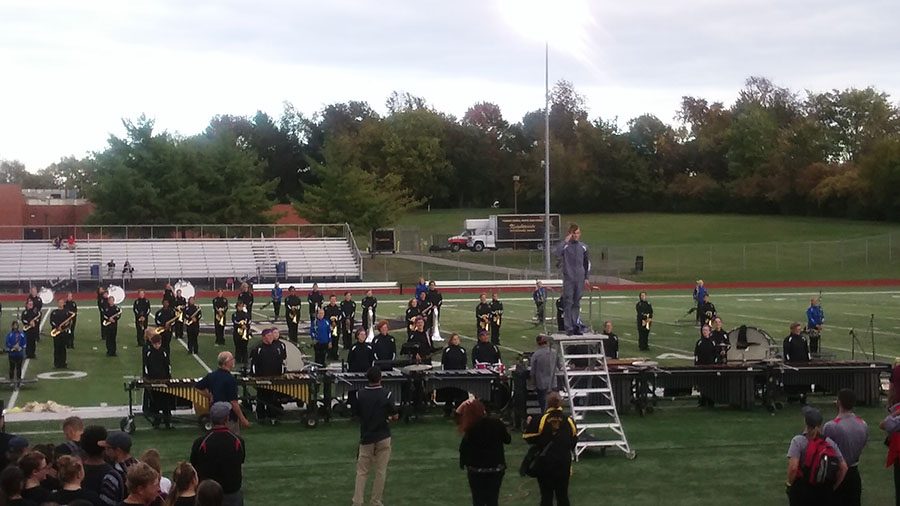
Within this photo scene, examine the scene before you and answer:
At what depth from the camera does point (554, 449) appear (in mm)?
10133

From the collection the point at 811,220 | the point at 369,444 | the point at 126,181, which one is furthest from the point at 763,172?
the point at 369,444

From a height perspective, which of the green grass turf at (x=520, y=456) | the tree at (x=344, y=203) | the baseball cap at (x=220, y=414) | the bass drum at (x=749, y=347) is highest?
the tree at (x=344, y=203)

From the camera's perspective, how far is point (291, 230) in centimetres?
6569

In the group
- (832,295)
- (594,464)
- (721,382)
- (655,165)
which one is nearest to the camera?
(594,464)

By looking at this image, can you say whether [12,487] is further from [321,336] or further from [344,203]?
[344,203]

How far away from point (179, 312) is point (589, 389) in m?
→ 14.3

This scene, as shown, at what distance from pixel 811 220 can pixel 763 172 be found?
8.34 meters

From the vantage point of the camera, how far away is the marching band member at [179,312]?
26.6 meters

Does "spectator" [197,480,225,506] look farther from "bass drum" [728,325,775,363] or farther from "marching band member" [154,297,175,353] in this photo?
"marching band member" [154,297,175,353]

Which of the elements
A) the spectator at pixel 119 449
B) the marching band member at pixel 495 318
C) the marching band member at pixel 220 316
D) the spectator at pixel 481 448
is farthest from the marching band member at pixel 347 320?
the spectator at pixel 119 449

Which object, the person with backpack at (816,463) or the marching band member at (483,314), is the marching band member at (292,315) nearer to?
the marching band member at (483,314)

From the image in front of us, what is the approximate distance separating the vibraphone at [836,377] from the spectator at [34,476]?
13601 mm

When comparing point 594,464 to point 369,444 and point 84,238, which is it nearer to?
point 369,444

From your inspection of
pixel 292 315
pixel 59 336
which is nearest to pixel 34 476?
pixel 59 336
